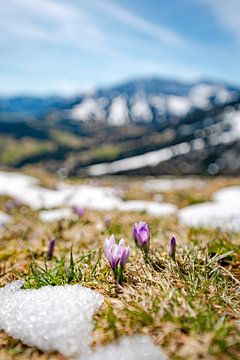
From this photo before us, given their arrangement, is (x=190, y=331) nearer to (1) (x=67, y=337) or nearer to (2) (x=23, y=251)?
(1) (x=67, y=337)

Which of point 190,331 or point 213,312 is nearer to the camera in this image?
point 190,331

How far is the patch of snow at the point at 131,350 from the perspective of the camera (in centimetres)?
283

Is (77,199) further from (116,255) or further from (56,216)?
(116,255)

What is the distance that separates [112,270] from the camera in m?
4.20

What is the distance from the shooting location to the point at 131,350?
290 cm

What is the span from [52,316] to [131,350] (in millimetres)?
793

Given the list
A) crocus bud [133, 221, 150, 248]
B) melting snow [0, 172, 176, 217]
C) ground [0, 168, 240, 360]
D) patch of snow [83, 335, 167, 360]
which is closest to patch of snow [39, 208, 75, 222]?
melting snow [0, 172, 176, 217]

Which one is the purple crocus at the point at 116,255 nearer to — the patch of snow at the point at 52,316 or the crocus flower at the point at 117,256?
the crocus flower at the point at 117,256

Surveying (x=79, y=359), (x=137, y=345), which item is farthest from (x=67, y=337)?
(x=137, y=345)

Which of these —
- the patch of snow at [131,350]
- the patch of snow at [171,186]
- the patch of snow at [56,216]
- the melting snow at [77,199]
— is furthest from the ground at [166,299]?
the patch of snow at [171,186]

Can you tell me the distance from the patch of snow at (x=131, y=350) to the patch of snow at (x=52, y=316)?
0.15 meters

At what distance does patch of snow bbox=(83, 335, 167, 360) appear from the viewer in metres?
2.83

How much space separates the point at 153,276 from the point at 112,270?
1.41ft

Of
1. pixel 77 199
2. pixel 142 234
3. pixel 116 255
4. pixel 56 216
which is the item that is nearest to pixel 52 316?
pixel 116 255
